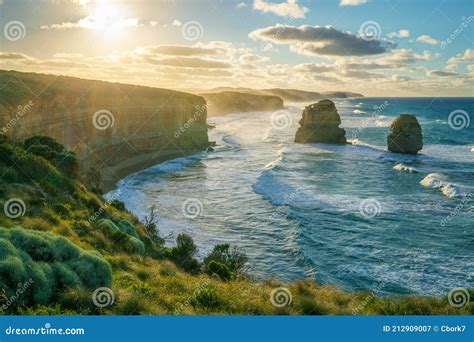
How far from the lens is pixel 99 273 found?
37.9 feet

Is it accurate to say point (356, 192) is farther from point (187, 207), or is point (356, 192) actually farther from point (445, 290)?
point (445, 290)

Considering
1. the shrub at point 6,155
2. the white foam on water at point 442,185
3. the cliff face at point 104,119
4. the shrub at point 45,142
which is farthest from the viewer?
the white foam on water at point 442,185

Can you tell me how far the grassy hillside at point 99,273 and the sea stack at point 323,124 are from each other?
6488 centimetres

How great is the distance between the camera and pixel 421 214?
116 ft

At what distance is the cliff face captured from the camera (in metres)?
38.8

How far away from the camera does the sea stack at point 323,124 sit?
271 feet

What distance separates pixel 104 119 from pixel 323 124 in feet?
142

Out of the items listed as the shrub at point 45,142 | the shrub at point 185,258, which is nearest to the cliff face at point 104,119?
the shrub at point 45,142

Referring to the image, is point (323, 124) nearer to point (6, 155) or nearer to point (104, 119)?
point (104, 119)

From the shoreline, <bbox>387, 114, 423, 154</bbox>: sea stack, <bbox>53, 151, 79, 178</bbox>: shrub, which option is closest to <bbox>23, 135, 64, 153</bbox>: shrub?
<bbox>53, 151, 79, 178</bbox>: shrub

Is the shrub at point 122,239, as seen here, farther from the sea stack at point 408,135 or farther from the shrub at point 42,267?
the sea stack at point 408,135

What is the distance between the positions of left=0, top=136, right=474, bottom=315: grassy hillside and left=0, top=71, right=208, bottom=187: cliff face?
463 inches

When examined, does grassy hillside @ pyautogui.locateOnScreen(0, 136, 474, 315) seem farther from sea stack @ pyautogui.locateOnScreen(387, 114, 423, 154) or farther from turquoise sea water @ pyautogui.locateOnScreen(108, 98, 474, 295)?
sea stack @ pyautogui.locateOnScreen(387, 114, 423, 154)

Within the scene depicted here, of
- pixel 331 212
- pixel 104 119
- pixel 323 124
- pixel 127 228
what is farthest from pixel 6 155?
pixel 323 124
